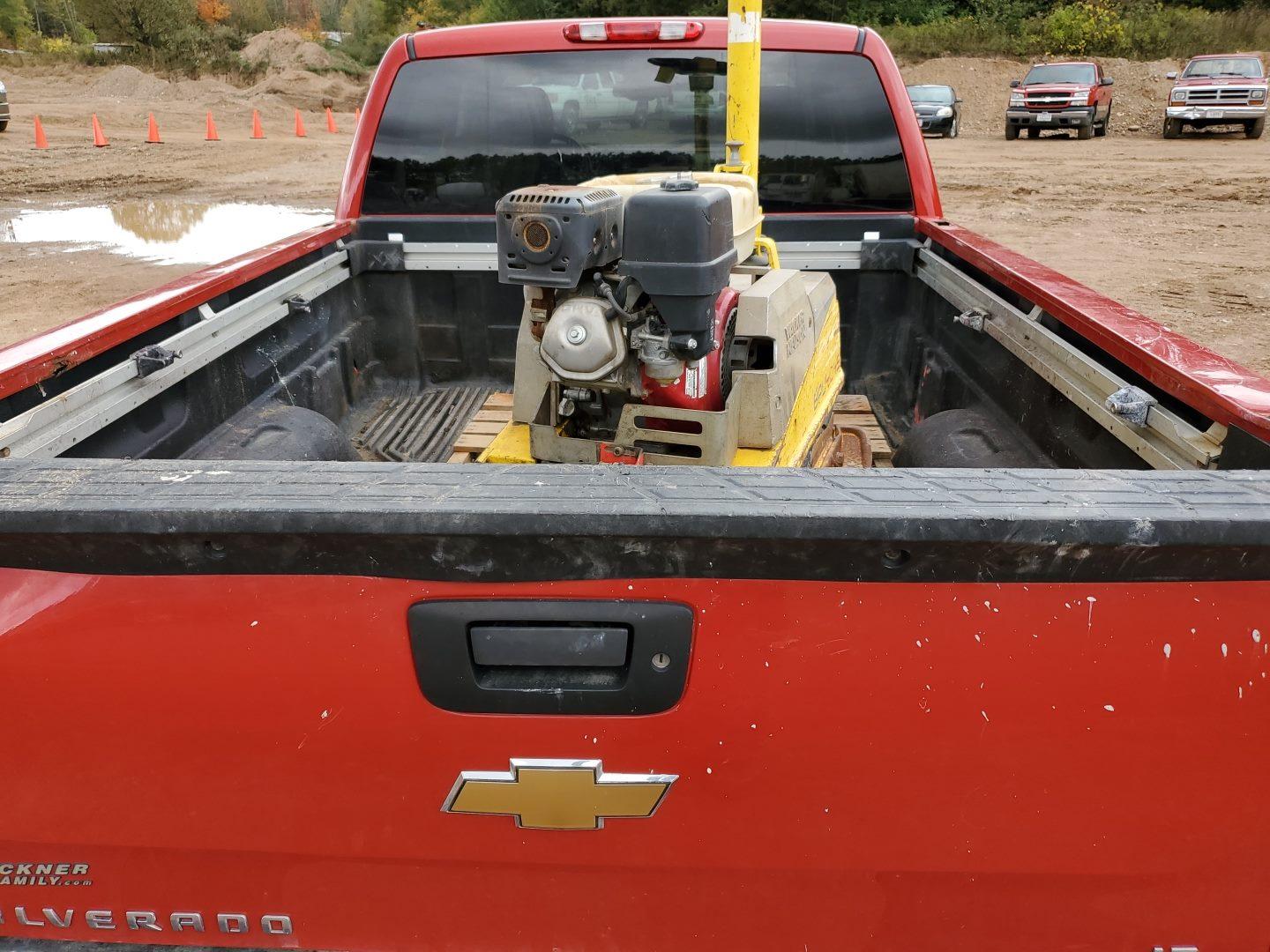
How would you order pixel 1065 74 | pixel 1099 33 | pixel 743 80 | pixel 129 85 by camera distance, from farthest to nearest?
pixel 129 85 < pixel 1099 33 < pixel 1065 74 < pixel 743 80

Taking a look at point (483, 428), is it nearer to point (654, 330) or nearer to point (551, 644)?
point (654, 330)

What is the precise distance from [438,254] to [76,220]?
11.9 metres

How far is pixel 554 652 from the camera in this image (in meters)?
1.19

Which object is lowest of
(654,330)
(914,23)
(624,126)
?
(654,330)

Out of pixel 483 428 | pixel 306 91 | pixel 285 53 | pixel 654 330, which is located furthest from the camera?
pixel 285 53

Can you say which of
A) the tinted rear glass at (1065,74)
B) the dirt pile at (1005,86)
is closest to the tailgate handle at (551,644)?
the tinted rear glass at (1065,74)

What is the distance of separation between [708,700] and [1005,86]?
32525 millimetres

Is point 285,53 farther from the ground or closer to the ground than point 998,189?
farther from the ground

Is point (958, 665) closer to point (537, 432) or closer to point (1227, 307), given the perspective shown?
point (537, 432)

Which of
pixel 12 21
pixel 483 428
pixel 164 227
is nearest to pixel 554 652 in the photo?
pixel 483 428

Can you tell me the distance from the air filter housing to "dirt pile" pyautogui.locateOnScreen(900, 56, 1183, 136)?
26.1 m

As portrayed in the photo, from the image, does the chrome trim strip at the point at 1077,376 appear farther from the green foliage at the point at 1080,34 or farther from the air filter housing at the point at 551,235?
the green foliage at the point at 1080,34

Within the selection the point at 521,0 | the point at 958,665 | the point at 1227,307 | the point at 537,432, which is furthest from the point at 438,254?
the point at 521,0

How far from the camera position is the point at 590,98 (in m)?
3.30
